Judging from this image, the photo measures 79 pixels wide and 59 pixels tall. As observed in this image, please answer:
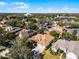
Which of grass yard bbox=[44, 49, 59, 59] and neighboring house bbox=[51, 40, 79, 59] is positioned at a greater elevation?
neighboring house bbox=[51, 40, 79, 59]

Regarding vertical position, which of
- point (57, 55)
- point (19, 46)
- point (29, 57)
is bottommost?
point (57, 55)

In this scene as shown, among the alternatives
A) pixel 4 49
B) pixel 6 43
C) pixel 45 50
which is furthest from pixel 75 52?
pixel 6 43

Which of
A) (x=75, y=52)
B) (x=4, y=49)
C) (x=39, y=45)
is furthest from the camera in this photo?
(x=39, y=45)

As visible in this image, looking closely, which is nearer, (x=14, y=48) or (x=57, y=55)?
(x=14, y=48)

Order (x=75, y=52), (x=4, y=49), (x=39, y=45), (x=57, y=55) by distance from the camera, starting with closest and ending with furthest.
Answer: (x=75, y=52) < (x=57, y=55) < (x=4, y=49) < (x=39, y=45)

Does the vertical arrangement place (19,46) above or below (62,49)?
above

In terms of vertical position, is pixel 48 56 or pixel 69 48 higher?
pixel 69 48

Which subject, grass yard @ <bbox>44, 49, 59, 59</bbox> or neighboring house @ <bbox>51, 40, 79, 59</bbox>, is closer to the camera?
neighboring house @ <bbox>51, 40, 79, 59</bbox>

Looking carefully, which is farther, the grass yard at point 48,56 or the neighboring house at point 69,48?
the grass yard at point 48,56

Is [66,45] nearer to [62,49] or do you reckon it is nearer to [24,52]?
[62,49]

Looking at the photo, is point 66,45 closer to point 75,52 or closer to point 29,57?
point 75,52

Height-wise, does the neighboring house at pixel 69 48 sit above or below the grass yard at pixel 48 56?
above
